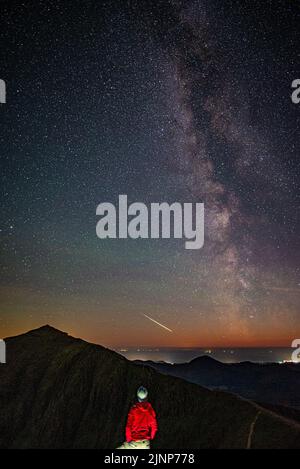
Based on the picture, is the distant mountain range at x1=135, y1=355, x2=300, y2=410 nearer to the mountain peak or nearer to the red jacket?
the mountain peak

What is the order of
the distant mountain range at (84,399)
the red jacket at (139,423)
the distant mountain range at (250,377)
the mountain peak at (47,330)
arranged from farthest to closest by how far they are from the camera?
the distant mountain range at (250,377) → the mountain peak at (47,330) → the distant mountain range at (84,399) → the red jacket at (139,423)

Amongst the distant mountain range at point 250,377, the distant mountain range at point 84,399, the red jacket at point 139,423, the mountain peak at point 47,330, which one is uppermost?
the mountain peak at point 47,330

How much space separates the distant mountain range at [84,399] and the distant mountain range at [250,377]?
209ft

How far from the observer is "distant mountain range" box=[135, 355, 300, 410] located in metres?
110

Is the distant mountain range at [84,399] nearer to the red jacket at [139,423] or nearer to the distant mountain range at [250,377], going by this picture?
the red jacket at [139,423]

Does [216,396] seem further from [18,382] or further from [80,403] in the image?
[18,382]

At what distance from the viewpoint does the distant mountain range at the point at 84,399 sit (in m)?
29.8

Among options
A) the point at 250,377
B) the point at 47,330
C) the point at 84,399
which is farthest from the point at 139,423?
the point at 250,377

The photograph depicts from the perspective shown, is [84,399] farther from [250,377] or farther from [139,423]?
[250,377]

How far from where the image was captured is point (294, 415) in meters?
33.8

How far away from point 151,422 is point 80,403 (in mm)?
17478

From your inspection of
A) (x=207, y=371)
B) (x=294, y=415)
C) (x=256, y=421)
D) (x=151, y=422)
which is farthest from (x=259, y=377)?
(x=151, y=422)

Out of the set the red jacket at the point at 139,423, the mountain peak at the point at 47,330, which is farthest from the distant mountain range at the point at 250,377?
the red jacket at the point at 139,423
